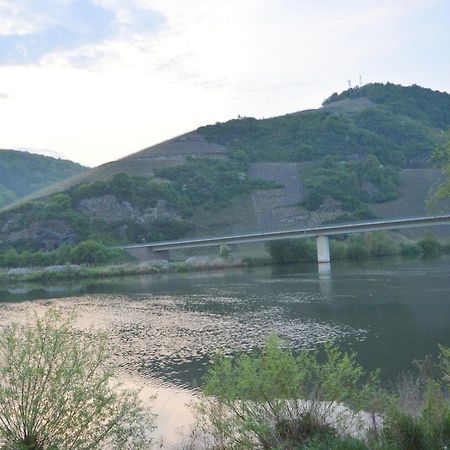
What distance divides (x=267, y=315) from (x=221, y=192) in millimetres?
111792

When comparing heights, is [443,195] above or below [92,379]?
above

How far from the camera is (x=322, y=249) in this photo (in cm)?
9256

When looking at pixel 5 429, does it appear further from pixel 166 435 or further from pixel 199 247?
pixel 199 247

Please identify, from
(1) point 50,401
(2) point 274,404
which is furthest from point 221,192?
(1) point 50,401

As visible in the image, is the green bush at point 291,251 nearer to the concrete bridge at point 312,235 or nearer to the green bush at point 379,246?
the concrete bridge at point 312,235

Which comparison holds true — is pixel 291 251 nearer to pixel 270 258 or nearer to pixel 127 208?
pixel 270 258

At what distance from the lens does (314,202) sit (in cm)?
14262

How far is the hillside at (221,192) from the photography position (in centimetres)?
12925

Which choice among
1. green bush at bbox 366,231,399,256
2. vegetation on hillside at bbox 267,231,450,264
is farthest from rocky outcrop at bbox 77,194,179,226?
green bush at bbox 366,231,399,256

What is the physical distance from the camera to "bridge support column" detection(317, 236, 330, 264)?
9206 centimetres

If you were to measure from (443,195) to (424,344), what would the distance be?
9.04 metres

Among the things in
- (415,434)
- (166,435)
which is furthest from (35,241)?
(415,434)

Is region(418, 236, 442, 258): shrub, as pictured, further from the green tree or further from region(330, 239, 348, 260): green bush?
the green tree

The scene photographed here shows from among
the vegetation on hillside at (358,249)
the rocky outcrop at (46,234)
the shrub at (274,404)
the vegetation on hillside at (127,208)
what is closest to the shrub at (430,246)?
the vegetation on hillside at (358,249)
